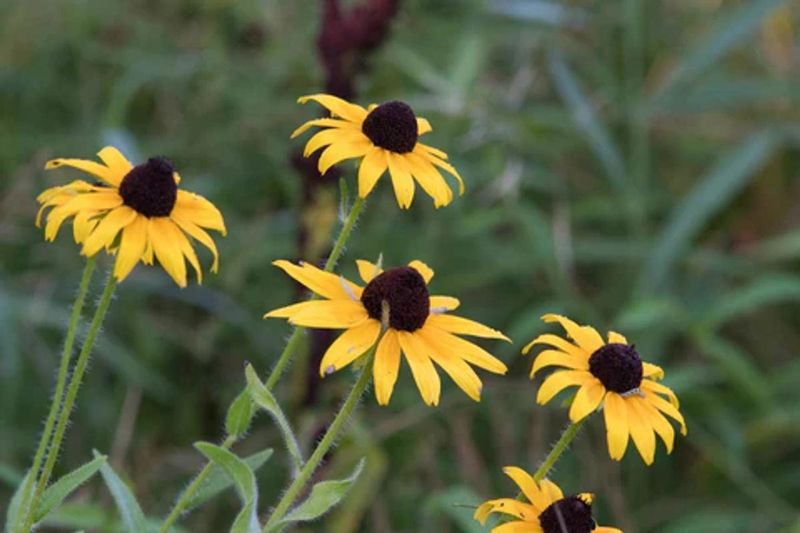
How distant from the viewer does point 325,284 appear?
3.79 feet

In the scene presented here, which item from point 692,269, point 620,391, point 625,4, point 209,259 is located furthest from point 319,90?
point 620,391

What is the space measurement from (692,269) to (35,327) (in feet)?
5.55

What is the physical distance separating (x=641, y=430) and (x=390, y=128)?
1.33 ft

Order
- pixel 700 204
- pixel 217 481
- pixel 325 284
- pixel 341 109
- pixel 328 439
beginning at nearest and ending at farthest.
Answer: pixel 328 439
pixel 325 284
pixel 341 109
pixel 217 481
pixel 700 204

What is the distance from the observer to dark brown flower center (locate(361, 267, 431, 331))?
111cm

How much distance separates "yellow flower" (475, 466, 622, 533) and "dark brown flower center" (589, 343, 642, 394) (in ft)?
0.38

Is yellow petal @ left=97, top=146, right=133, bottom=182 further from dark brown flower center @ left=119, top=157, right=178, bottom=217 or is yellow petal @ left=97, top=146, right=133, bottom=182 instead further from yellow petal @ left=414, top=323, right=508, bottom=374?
yellow petal @ left=414, top=323, right=508, bottom=374

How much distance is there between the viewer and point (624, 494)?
106 inches

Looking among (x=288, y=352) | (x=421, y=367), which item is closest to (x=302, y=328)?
(x=288, y=352)

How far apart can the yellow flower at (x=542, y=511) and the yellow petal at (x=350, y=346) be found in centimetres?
18

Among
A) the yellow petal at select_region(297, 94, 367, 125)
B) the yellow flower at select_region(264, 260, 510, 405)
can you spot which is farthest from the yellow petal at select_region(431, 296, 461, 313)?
the yellow petal at select_region(297, 94, 367, 125)

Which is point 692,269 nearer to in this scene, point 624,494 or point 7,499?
point 624,494

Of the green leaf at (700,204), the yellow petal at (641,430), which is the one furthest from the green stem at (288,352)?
the green leaf at (700,204)

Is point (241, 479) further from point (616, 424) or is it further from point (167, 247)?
point (616, 424)
